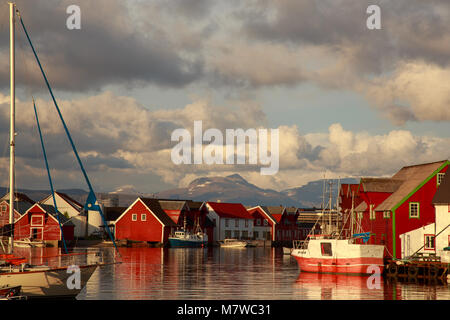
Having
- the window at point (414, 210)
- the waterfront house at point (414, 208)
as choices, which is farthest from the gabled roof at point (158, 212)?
the window at point (414, 210)

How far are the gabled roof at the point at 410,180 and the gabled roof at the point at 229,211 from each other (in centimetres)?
6813

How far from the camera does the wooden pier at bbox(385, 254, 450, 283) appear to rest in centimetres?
4856

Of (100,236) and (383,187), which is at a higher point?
(383,187)

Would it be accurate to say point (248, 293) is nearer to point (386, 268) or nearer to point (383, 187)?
point (386, 268)

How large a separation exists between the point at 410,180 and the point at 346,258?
1756cm

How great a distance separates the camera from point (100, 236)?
385ft

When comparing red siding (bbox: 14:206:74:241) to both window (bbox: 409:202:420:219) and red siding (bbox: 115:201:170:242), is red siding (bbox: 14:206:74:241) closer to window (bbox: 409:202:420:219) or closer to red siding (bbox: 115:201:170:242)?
red siding (bbox: 115:201:170:242)

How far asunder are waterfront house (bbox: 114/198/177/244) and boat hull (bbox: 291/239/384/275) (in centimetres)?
5973

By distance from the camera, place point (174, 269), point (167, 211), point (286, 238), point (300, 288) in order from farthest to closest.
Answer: point (286, 238), point (167, 211), point (174, 269), point (300, 288)

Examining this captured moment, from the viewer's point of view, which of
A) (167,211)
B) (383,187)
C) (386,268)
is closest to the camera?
(386,268)

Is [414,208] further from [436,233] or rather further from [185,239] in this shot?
[185,239]

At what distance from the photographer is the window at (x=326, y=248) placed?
5141cm

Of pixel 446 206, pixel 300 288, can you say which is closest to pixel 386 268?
pixel 446 206
